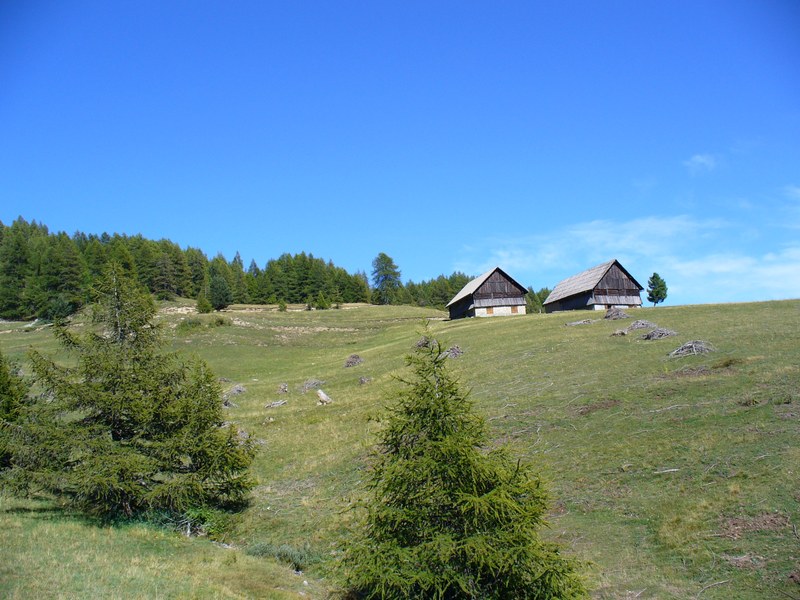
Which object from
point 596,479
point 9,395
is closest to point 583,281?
point 596,479

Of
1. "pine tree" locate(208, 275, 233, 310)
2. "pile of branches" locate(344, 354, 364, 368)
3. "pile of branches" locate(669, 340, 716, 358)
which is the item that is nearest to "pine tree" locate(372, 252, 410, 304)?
"pine tree" locate(208, 275, 233, 310)

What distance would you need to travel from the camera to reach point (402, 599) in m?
11.2

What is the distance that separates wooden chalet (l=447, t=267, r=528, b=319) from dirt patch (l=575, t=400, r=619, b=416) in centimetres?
5186

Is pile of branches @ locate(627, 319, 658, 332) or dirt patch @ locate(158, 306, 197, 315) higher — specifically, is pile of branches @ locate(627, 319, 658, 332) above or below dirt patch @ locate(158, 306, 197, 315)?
below

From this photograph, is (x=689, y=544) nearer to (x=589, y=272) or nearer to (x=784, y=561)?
(x=784, y=561)

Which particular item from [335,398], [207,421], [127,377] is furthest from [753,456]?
[335,398]

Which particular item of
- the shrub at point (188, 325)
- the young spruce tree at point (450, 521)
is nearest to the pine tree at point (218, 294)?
the shrub at point (188, 325)

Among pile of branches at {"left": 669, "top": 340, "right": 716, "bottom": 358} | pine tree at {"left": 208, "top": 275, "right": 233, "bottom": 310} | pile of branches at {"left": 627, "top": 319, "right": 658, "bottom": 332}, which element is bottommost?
pile of branches at {"left": 669, "top": 340, "right": 716, "bottom": 358}

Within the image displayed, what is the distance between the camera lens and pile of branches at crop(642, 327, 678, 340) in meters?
35.6

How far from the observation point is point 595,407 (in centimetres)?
2428

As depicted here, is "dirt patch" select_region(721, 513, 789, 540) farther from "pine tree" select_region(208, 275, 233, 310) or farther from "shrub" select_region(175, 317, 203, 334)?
"pine tree" select_region(208, 275, 233, 310)

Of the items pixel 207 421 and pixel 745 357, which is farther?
pixel 745 357

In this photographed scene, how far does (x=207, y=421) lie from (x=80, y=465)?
4.55 meters

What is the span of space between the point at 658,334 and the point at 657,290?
2910 inches
